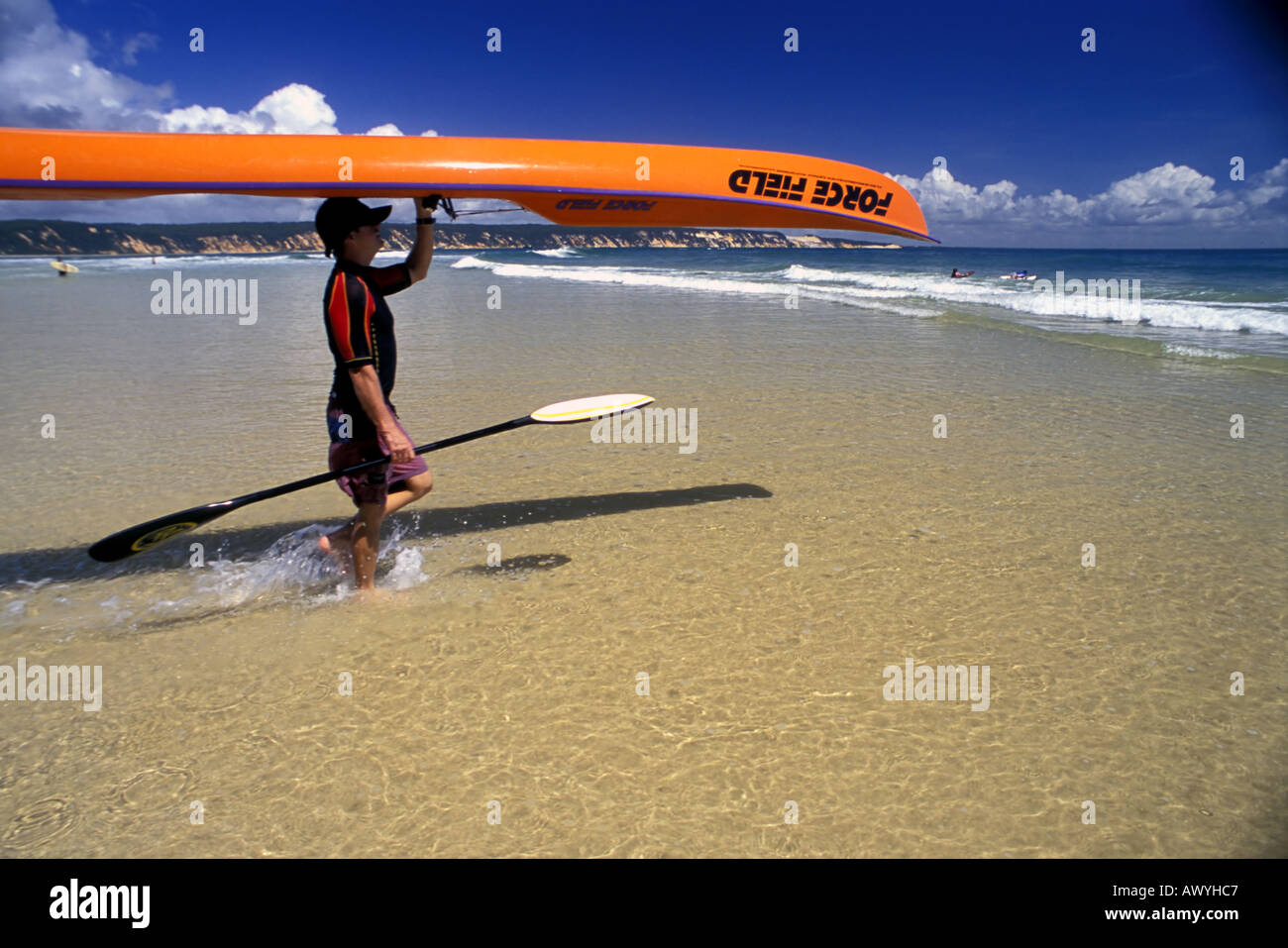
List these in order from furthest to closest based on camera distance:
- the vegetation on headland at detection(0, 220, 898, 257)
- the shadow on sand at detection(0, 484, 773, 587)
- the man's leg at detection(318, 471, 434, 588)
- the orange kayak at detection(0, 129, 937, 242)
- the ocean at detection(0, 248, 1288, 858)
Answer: the vegetation on headland at detection(0, 220, 898, 257)
the shadow on sand at detection(0, 484, 773, 587)
the man's leg at detection(318, 471, 434, 588)
the orange kayak at detection(0, 129, 937, 242)
the ocean at detection(0, 248, 1288, 858)

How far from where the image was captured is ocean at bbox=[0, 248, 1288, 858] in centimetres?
237

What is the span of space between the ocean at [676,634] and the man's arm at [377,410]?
0.72 meters

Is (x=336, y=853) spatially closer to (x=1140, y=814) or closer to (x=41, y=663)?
(x=41, y=663)

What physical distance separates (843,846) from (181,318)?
1547 centimetres

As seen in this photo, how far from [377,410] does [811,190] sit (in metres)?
3.03

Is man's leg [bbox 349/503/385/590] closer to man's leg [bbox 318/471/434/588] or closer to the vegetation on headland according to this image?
man's leg [bbox 318/471/434/588]

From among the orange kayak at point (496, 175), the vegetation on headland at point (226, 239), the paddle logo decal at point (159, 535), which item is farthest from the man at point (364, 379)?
the vegetation on headland at point (226, 239)

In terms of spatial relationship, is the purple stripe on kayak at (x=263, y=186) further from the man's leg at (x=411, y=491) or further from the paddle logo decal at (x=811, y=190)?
the man's leg at (x=411, y=491)

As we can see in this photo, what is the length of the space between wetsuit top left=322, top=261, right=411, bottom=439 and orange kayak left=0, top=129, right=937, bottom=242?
610 millimetres

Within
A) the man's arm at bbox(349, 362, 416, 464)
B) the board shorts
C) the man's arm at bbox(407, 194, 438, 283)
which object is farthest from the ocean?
the man's arm at bbox(407, 194, 438, 283)

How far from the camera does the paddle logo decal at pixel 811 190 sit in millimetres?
4762

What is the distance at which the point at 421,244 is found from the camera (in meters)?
4.01

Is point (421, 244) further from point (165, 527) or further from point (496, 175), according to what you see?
point (165, 527)
